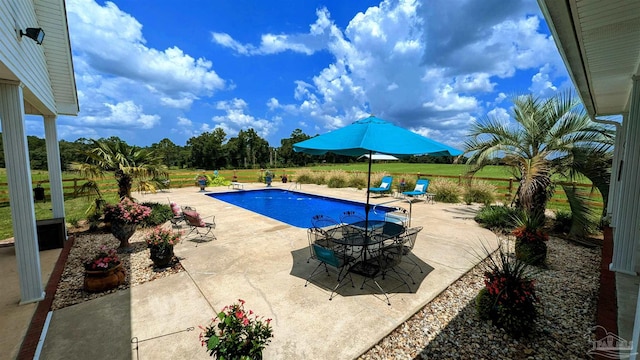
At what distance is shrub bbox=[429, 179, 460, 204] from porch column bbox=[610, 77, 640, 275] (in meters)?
6.98

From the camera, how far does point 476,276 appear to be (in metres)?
4.20

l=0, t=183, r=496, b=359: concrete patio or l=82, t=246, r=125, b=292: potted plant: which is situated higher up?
l=82, t=246, r=125, b=292: potted plant

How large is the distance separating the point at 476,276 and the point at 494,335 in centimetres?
160

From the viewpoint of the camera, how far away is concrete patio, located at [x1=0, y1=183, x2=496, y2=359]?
2543mm

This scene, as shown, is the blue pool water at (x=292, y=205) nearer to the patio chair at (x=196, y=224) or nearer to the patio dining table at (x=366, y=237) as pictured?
the patio chair at (x=196, y=224)

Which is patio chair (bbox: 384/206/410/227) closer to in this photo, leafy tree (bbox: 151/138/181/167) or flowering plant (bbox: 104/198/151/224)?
flowering plant (bbox: 104/198/151/224)

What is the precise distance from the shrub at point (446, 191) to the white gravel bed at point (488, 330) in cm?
680

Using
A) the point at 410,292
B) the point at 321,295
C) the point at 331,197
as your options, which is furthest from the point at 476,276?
the point at 331,197

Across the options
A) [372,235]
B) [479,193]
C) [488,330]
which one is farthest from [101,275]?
[479,193]

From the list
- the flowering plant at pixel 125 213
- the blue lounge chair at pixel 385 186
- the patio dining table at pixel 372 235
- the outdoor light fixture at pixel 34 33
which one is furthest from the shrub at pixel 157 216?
the blue lounge chair at pixel 385 186

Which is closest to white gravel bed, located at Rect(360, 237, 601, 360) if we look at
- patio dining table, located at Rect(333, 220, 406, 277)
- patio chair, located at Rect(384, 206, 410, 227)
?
patio dining table, located at Rect(333, 220, 406, 277)

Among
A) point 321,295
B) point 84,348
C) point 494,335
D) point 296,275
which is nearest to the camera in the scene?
point 84,348

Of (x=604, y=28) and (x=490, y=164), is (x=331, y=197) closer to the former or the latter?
(x=490, y=164)

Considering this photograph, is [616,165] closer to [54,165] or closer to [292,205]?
[292,205]
